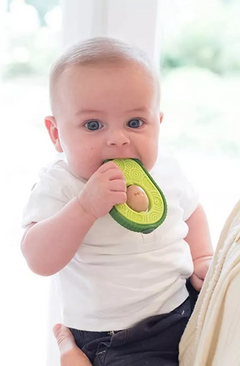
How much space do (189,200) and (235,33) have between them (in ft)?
1.28

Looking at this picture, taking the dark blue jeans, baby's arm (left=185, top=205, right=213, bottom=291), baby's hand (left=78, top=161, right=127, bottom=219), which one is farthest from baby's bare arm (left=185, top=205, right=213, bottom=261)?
baby's hand (left=78, top=161, right=127, bottom=219)

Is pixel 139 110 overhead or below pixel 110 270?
overhead

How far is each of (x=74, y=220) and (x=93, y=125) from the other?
0.49ft

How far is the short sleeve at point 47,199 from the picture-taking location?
0.84 meters

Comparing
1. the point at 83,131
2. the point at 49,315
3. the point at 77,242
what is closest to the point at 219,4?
the point at 83,131

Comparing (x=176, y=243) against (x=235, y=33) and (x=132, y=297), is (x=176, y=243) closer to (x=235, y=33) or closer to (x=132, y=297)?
(x=132, y=297)

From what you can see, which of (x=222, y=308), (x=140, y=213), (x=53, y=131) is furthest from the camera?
(x=53, y=131)

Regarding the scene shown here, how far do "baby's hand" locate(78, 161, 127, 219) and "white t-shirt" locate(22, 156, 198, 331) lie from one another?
70 millimetres

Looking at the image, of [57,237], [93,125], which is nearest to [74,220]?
[57,237]

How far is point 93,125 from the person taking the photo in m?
0.82

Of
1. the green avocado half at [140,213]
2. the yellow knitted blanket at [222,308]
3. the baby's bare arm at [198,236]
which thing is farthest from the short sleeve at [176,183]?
the yellow knitted blanket at [222,308]

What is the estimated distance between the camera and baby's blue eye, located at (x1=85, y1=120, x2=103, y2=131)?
32.4 inches

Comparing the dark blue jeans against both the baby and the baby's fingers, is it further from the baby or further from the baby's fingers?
the baby's fingers

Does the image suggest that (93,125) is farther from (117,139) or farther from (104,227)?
(104,227)
